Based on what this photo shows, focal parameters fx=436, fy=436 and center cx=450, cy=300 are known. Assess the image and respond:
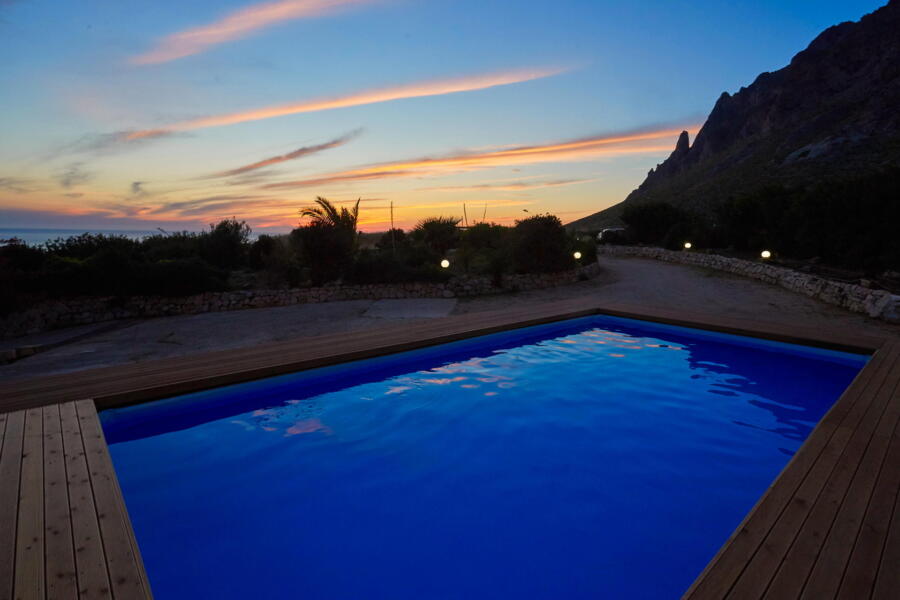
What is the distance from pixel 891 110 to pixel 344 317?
41581 millimetres

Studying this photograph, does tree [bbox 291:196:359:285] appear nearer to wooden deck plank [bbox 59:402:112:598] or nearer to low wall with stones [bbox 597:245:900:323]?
wooden deck plank [bbox 59:402:112:598]

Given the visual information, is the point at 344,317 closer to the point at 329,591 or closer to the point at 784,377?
the point at 329,591

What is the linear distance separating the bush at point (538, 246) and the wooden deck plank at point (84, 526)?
1120 cm

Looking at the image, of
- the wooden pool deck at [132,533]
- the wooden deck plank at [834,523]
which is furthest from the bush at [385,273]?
the wooden deck plank at [834,523]

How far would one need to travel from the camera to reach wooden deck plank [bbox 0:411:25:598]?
1.92 m

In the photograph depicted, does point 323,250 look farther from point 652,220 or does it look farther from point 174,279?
point 652,220

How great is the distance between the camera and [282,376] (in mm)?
5344

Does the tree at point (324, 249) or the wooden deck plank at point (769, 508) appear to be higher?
the tree at point (324, 249)

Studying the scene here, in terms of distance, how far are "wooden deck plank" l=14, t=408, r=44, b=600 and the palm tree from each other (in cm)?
1361

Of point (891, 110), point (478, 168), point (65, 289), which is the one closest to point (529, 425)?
point (65, 289)

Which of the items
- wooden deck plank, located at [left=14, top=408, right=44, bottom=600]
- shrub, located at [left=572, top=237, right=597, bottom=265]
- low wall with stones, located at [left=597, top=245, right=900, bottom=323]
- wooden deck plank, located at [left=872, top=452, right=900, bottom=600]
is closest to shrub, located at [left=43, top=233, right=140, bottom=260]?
wooden deck plank, located at [left=14, top=408, right=44, bottom=600]

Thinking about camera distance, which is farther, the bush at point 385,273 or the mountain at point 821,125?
the mountain at point 821,125

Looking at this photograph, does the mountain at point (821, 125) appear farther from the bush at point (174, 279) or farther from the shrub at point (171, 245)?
the shrub at point (171, 245)

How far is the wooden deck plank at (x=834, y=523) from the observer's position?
184 cm
